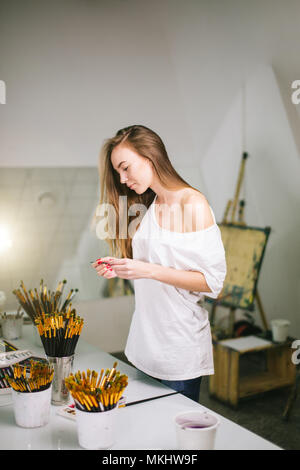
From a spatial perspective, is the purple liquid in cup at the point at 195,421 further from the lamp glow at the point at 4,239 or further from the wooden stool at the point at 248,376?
the lamp glow at the point at 4,239

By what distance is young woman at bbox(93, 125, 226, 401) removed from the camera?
1.72m

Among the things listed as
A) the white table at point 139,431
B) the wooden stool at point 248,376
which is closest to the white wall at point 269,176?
the wooden stool at point 248,376

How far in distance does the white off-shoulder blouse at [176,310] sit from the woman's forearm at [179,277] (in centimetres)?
3

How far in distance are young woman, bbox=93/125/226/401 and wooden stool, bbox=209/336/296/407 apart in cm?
158

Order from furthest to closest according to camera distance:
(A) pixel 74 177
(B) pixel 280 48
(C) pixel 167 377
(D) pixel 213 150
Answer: (D) pixel 213 150
(A) pixel 74 177
(B) pixel 280 48
(C) pixel 167 377

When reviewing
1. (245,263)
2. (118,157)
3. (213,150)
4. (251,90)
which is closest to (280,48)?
(251,90)

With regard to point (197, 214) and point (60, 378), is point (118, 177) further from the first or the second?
point (60, 378)

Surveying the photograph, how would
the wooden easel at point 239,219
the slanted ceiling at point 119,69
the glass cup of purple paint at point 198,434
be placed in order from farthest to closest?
the wooden easel at point 239,219 < the slanted ceiling at point 119,69 < the glass cup of purple paint at point 198,434

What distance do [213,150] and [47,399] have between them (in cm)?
335

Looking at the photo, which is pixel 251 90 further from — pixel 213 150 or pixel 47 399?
pixel 47 399

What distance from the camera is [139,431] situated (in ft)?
4.42

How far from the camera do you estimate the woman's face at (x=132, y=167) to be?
1826mm

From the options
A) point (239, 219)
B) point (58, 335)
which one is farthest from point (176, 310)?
point (239, 219)
